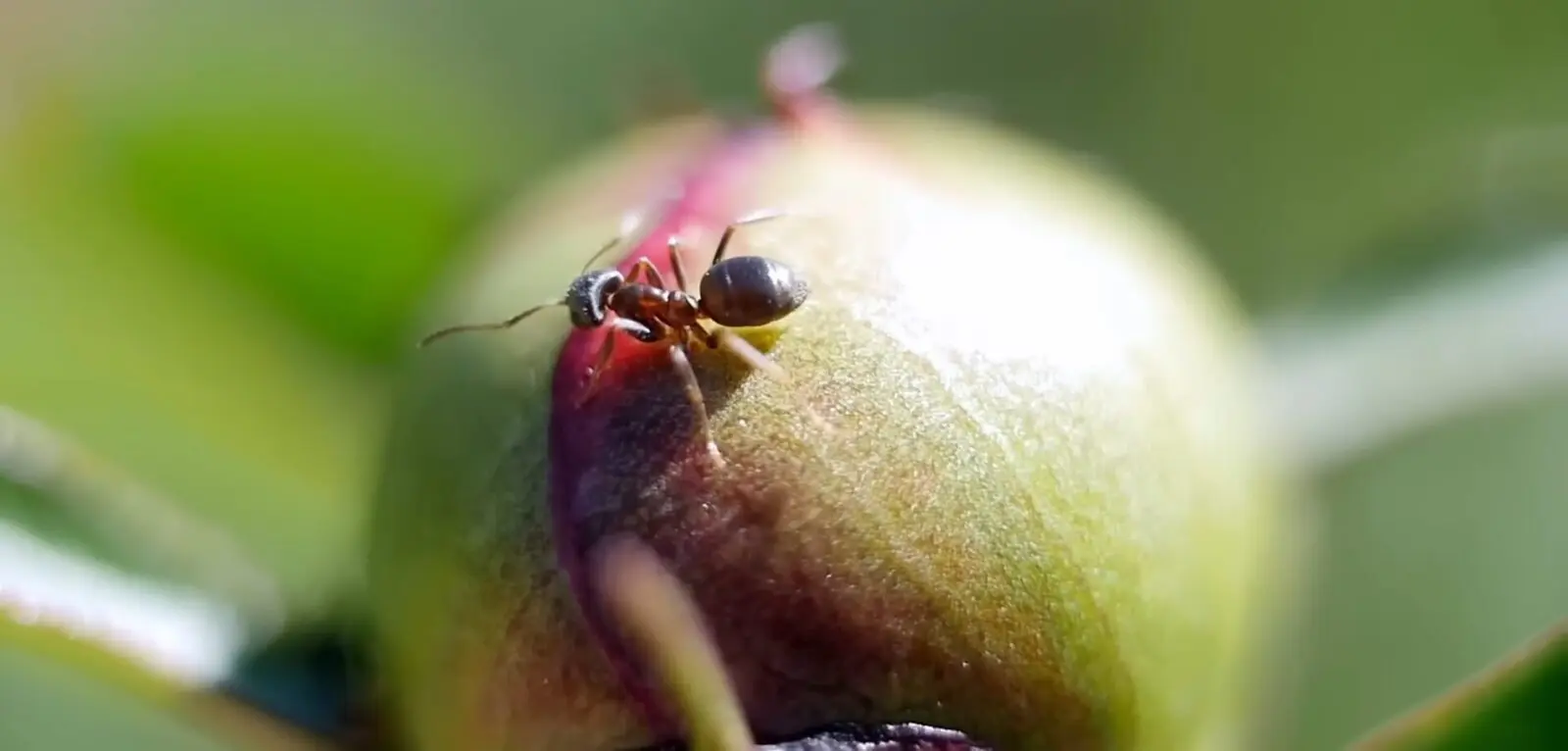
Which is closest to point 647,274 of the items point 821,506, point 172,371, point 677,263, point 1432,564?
point 677,263

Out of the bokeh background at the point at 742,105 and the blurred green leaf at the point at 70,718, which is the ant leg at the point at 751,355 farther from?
the blurred green leaf at the point at 70,718

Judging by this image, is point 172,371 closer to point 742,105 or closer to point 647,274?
point 742,105

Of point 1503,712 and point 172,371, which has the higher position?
point 172,371

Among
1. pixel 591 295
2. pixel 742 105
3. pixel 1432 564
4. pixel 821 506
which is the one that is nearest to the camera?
pixel 821 506

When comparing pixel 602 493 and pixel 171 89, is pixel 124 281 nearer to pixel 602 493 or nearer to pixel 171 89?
pixel 171 89

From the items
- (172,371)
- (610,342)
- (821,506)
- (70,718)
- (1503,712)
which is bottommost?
(1503,712)

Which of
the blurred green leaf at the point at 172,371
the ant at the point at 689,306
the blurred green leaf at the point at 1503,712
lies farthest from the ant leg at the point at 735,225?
the blurred green leaf at the point at 172,371

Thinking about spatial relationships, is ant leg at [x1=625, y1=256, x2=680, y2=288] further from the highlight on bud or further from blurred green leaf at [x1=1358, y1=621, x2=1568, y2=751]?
blurred green leaf at [x1=1358, y1=621, x2=1568, y2=751]
